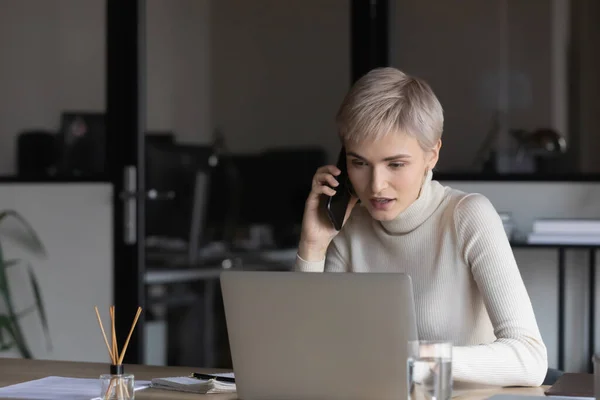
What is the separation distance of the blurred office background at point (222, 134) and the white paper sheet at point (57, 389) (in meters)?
2.27

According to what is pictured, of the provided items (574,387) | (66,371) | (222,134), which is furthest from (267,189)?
(574,387)

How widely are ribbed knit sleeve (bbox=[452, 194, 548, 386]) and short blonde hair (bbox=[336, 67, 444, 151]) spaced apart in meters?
0.20

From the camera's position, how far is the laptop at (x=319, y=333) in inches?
61.8

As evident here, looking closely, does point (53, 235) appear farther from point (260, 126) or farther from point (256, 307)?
point (256, 307)

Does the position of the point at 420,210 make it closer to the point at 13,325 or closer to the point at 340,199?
the point at 340,199

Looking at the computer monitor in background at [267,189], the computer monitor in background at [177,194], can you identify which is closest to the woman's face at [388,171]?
the computer monitor in background at [267,189]

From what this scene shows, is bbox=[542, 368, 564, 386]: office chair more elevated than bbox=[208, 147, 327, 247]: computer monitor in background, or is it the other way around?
bbox=[208, 147, 327, 247]: computer monitor in background

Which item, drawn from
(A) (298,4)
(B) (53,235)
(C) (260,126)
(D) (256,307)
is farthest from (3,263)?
(D) (256,307)

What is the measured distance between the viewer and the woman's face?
2189 mm

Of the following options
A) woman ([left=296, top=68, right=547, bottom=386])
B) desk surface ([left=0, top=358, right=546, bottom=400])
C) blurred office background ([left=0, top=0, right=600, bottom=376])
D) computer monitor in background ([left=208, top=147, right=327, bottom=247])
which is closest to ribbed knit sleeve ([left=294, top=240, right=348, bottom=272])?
woman ([left=296, top=68, right=547, bottom=386])

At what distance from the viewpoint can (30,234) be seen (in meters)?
4.71

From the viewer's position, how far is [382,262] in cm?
238

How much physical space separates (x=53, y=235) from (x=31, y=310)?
0.35 meters

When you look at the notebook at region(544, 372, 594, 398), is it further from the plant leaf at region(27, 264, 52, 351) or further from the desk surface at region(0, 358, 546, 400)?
the plant leaf at region(27, 264, 52, 351)
